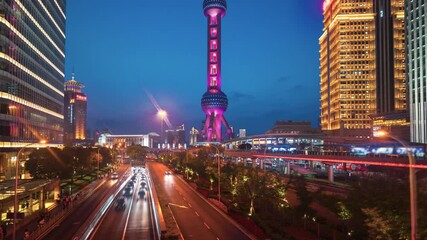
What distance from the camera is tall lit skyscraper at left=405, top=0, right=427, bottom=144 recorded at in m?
106

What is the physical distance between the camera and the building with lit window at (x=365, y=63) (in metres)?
159

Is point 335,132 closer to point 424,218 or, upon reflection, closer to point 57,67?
point 57,67

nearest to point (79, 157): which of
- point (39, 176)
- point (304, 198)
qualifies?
point (39, 176)

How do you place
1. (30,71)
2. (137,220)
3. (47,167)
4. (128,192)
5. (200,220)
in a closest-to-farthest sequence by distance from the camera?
(137,220) → (200,220) → (47,167) → (128,192) → (30,71)

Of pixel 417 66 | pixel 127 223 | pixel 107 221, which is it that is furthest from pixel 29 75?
pixel 417 66

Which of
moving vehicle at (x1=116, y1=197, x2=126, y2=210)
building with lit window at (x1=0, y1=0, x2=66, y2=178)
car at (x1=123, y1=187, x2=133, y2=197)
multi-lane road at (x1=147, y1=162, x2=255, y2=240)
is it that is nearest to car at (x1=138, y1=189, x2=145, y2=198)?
car at (x1=123, y1=187, x2=133, y2=197)

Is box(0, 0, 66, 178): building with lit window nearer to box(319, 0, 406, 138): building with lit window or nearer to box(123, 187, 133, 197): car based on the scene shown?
box(123, 187, 133, 197): car

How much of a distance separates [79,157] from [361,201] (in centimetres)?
7811

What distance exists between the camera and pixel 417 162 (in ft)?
161

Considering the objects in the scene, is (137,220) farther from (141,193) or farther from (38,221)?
(141,193)

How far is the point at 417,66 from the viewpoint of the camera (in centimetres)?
11038

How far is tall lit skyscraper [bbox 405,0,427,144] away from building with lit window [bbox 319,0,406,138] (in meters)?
46.2

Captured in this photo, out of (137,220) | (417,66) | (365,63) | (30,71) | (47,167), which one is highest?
(365,63)

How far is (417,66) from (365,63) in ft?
195
